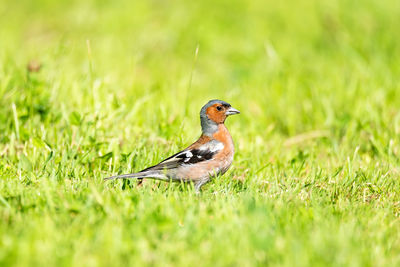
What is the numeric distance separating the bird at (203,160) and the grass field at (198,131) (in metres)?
0.14

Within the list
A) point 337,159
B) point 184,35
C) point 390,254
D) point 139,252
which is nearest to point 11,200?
point 139,252

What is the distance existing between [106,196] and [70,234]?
680mm

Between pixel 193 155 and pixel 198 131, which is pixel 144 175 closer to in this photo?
pixel 193 155

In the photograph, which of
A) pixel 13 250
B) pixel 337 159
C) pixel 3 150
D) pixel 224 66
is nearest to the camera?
pixel 13 250

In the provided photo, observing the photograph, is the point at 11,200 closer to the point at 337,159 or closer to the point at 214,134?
the point at 214,134

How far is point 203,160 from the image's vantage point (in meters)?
5.83

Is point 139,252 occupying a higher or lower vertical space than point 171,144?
lower

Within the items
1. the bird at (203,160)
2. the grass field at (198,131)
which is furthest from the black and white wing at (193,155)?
the grass field at (198,131)

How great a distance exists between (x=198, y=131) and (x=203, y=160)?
1.54 m

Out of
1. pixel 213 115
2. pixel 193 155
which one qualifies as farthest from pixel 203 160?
pixel 213 115

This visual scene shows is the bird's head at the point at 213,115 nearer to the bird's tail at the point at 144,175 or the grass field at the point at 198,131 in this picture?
the grass field at the point at 198,131

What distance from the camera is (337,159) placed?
6656 millimetres

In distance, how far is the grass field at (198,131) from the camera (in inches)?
149

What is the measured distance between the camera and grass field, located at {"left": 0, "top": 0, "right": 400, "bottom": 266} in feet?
12.4
